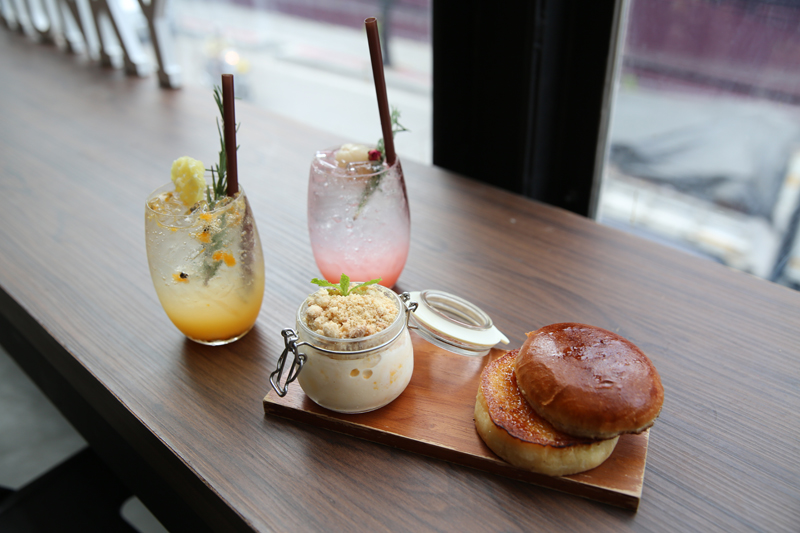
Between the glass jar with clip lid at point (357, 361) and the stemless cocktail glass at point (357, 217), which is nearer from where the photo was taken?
the glass jar with clip lid at point (357, 361)

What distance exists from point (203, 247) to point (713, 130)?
51.0 inches

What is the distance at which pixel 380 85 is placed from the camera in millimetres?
801

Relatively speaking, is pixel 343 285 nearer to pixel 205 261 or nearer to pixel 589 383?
pixel 205 261

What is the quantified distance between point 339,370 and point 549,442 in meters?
0.25

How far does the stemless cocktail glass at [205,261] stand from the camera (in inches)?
29.2

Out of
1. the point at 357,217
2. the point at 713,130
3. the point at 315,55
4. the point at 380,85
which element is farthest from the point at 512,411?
the point at 315,55

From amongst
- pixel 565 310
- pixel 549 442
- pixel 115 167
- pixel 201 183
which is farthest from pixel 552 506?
pixel 115 167

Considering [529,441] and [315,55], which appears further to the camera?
[315,55]

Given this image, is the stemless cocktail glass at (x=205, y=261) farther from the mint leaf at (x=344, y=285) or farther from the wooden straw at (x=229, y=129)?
the mint leaf at (x=344, y=285)

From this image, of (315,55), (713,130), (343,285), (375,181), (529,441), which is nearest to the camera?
(529,441)

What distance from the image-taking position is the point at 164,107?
1834 mm

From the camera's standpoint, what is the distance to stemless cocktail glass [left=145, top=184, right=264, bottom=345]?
74cm

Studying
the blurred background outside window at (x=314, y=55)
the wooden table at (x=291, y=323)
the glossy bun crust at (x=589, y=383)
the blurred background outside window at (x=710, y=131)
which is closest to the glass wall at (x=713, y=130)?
the blurred background outside window at (x=710, y=131)

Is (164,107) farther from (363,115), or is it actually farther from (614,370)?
(614,370)
